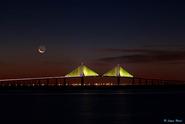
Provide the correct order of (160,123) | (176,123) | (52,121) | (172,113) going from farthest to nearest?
(172,113) < (52,121) < (160,123) < (176,123)

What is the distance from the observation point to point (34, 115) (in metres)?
36.0

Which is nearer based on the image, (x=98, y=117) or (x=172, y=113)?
(x=98, y=117)

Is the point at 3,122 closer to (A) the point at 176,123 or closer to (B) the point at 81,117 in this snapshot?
(B) the point at 81,117

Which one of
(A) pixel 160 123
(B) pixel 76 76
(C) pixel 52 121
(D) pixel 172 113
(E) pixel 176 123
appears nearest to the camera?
(E) pixel 176 123

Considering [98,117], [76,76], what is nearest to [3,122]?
[98,117]

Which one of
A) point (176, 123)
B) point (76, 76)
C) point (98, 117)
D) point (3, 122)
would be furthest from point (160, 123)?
point (76, 76)

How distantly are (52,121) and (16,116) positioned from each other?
3.88 meters

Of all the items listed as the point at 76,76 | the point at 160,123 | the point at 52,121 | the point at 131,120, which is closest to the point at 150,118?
the point at 131,120

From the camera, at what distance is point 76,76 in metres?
96.6

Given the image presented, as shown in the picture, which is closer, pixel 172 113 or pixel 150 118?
pixel 150 118

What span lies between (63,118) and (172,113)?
322 inches

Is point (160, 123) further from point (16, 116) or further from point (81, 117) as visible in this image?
point (16, 116)

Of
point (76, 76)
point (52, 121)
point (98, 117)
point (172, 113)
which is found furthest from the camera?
point (76, 76)

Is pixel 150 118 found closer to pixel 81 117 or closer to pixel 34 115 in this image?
pixel 81 117
